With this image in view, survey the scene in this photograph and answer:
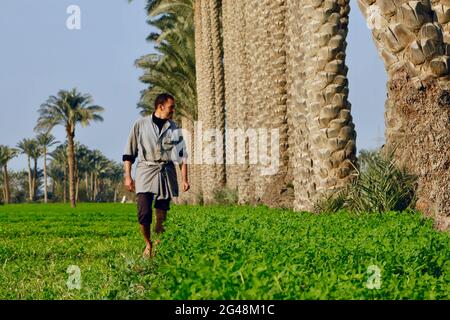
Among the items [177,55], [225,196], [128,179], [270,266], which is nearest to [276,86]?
[225,196]

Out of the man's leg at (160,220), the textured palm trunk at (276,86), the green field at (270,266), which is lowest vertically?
the green field at (270,266)

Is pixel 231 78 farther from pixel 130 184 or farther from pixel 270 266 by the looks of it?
pixel 270 266

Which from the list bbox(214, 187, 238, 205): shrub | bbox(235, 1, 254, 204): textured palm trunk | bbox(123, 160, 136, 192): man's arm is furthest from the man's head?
bbox(214, 187, 238, 205): shrub

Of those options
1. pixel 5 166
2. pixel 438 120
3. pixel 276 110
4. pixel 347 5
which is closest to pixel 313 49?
pixel 347 5

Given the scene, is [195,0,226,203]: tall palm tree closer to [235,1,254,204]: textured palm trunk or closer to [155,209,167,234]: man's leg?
[235,1,254,204]: textured palm trunk

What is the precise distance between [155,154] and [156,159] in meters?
0.07

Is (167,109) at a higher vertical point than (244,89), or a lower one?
lower

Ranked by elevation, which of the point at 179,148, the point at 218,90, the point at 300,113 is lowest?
the point at 179,148

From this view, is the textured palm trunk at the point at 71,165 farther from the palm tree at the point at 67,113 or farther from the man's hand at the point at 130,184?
the man's hand at the point at 130,184

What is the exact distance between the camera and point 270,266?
18.5 ft

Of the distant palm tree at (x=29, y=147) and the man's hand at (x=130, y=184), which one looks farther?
the distant palm tree at (x=29, y=147)

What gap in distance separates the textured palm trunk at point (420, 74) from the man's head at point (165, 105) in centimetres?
289

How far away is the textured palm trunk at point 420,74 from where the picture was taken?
10977mm

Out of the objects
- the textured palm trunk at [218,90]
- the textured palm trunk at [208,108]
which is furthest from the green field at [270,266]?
the textured palm trunk at [208,108]
